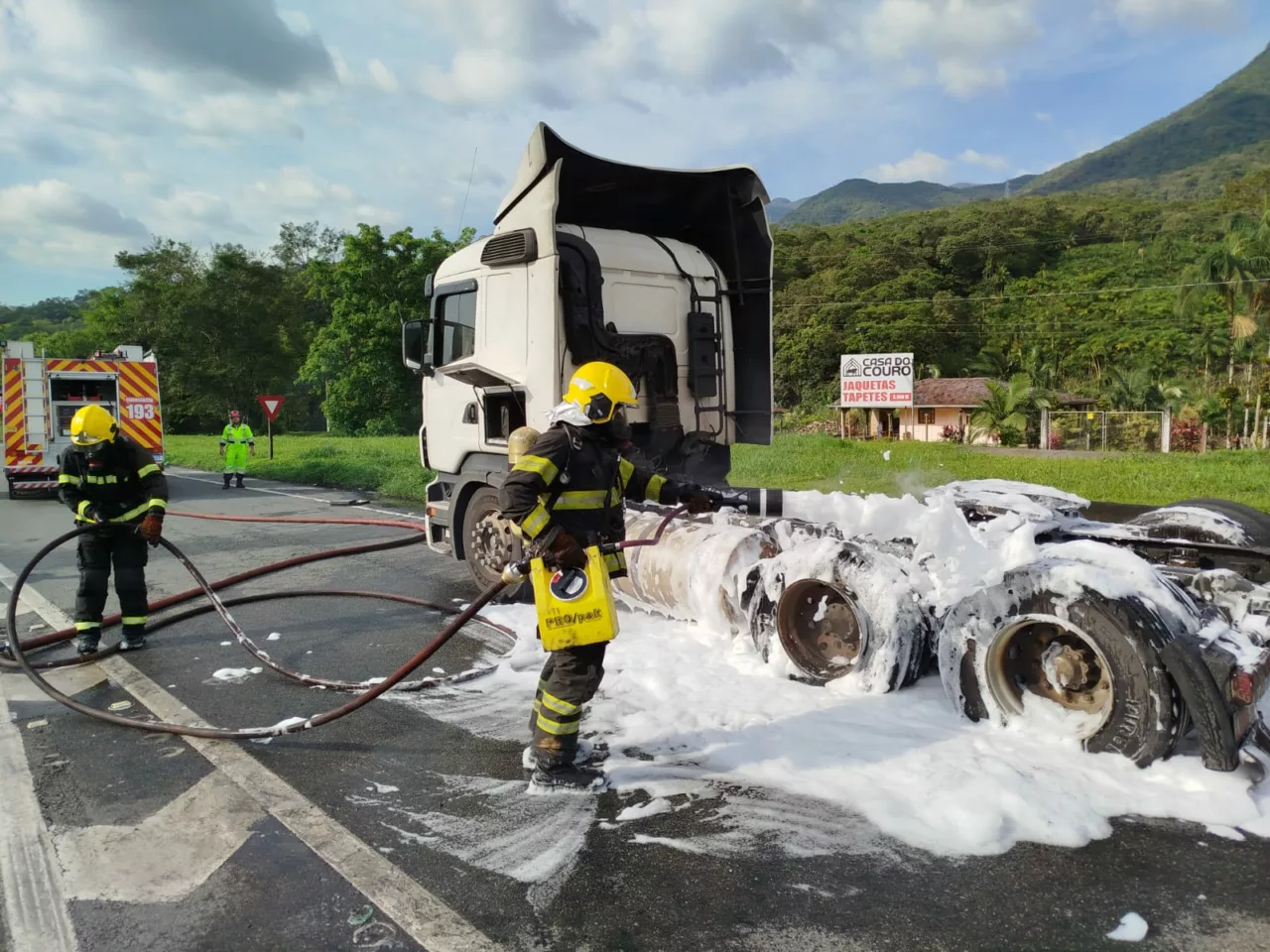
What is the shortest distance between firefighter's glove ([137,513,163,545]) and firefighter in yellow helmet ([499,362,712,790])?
3.48 meters

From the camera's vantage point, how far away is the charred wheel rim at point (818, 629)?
14.7 feet

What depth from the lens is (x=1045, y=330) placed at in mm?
57594

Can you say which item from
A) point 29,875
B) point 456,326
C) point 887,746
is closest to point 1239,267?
point 456,326

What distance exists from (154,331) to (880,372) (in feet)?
135

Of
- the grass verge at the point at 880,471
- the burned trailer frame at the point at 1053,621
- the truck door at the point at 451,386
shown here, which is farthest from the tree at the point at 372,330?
the burned trailer frame at the point at 1053,621

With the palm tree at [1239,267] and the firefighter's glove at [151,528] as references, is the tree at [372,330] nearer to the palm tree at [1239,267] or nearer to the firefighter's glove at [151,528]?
the firefighter's glove at [151,528]

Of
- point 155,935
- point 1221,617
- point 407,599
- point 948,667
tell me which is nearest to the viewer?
point 155,935

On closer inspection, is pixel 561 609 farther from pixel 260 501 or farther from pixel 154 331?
pixel 154 331

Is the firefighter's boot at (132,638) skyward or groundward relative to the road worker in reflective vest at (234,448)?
groundward

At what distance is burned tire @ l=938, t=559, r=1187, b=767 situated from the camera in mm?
3225

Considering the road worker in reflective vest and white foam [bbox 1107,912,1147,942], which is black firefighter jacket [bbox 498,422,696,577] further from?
the road worker in reflective vest

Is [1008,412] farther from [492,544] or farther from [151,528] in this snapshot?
[151,528]

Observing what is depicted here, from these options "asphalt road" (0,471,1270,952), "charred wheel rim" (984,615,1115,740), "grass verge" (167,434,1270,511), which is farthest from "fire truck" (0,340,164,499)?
"charred wheel rim" (984,615,1115,740)

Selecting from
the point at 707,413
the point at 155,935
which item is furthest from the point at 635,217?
the point at 155,935
